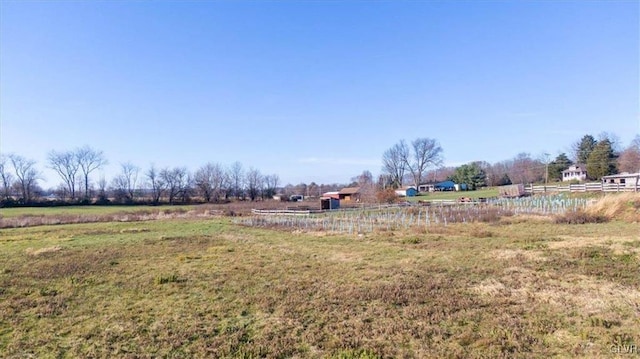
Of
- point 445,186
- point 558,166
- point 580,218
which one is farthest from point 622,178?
point 445,186

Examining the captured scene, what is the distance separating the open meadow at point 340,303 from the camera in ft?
17.1

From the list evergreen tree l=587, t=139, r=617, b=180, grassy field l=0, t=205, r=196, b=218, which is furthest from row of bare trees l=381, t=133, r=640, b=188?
grassy field l=0, t=205, r=196, b=218

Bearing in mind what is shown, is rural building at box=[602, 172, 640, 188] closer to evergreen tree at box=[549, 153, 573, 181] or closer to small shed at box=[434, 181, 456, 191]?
evergreen tree at box=[549, 153, 573, 181]

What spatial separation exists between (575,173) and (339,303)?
8280 centimetres

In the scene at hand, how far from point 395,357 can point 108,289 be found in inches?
316

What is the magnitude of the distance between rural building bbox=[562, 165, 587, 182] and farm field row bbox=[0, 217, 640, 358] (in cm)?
6766

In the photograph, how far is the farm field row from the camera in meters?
5.24

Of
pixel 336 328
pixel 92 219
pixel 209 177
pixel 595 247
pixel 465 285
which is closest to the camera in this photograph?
pixel 336 328

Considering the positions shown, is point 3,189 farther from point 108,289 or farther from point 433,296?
point 433,296

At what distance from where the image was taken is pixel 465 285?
26.2 ft

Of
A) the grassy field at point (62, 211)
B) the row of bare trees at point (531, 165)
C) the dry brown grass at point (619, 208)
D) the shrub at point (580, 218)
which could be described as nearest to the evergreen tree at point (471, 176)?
the row of bare trees at point (531, 165)

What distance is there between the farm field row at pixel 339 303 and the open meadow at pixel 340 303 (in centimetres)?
3

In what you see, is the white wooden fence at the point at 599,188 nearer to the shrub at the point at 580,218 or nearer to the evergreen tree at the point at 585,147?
the shrub at the point at 580,218

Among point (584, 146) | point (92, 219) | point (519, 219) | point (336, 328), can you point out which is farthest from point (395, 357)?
point (584, 146)
